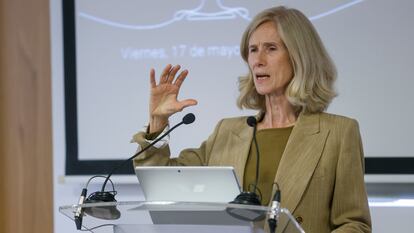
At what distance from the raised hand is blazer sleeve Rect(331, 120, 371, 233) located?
45 centimetres

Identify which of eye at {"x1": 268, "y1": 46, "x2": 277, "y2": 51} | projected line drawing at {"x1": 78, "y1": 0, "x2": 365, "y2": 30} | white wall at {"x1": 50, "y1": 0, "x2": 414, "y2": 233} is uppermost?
projected line drawing at {"x1": 78, "y1": 0, "x2": 365, "y2": 30}

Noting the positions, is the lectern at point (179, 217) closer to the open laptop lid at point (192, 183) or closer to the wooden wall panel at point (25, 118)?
→ the open laptop lid at point (192, 183)

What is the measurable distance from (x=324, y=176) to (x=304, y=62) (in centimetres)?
34

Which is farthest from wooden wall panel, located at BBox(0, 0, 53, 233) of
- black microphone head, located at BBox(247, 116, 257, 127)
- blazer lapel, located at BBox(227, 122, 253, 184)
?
black microphone head, located at BBox(247, 116, 257, 127)

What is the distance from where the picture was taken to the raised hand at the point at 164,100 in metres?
1.72

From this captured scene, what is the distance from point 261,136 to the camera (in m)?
1.81

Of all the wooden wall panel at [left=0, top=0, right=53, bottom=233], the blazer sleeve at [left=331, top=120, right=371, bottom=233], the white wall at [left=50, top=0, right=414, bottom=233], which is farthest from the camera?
the white wall at [left=50, top=0, right=414, bottom=233]

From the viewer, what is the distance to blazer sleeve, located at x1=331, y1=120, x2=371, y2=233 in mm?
1632

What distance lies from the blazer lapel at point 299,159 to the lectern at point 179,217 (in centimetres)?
40

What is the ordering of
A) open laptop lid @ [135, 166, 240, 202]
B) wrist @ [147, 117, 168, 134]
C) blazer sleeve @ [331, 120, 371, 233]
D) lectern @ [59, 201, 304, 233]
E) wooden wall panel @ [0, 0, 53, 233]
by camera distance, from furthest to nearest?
wooden wall panel @ [0, 0, 53, 233]
wrist @ [147, 117, 168, 134]
blazer sleeve @ [331, 120, 371, 233]
open laptop lid @ [135, 166, 240, 202]
lectern @ [59, 201, 304, 233]

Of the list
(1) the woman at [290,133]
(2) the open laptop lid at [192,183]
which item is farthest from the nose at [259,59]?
(2) the open laptop lid at [192,183]

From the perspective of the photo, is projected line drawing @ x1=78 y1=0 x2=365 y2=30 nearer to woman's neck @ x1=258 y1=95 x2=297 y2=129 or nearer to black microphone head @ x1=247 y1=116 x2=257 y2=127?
woman's neck @ x1=258 y1=95 x2=297 y2=129

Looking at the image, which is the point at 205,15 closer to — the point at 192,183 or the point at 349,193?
the point at 349,193

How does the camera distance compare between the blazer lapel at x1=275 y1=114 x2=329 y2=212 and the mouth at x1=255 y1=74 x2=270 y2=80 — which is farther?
the mouth at x1=255 y1=74 x2=270 y2=80
